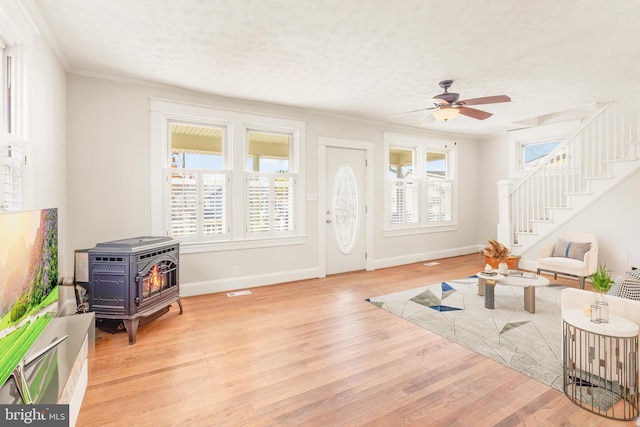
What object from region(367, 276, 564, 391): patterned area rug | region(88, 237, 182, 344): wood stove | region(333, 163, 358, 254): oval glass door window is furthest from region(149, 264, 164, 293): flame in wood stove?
region(333, 163, 358, 254): oval glass door window

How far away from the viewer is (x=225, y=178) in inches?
165

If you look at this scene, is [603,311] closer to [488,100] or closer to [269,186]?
[488,100]

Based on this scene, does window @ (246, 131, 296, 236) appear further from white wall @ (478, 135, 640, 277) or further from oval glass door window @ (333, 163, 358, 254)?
white wall @ (478, 135, 640, 277)

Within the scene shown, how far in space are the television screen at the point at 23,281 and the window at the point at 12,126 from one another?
1.75 ft

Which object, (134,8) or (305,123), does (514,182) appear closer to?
(305,123)

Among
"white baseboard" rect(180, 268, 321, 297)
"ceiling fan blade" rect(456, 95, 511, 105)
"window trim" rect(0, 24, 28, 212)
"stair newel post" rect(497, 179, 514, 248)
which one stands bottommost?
"white baseboard" rect(180, 268, 321, 297)

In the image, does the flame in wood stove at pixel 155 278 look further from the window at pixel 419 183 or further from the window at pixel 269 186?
the window at pixel 419 183

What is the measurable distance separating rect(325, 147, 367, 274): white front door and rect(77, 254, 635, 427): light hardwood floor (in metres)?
1.83

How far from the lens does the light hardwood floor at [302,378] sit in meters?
1.79

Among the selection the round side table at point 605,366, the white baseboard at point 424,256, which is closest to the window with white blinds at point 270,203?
the white baseboard at point 424,256

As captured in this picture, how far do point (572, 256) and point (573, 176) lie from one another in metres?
1.36

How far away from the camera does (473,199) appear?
7.00 meters

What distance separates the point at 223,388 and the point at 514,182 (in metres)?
5.84

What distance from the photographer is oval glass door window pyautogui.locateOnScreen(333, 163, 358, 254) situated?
518cm
